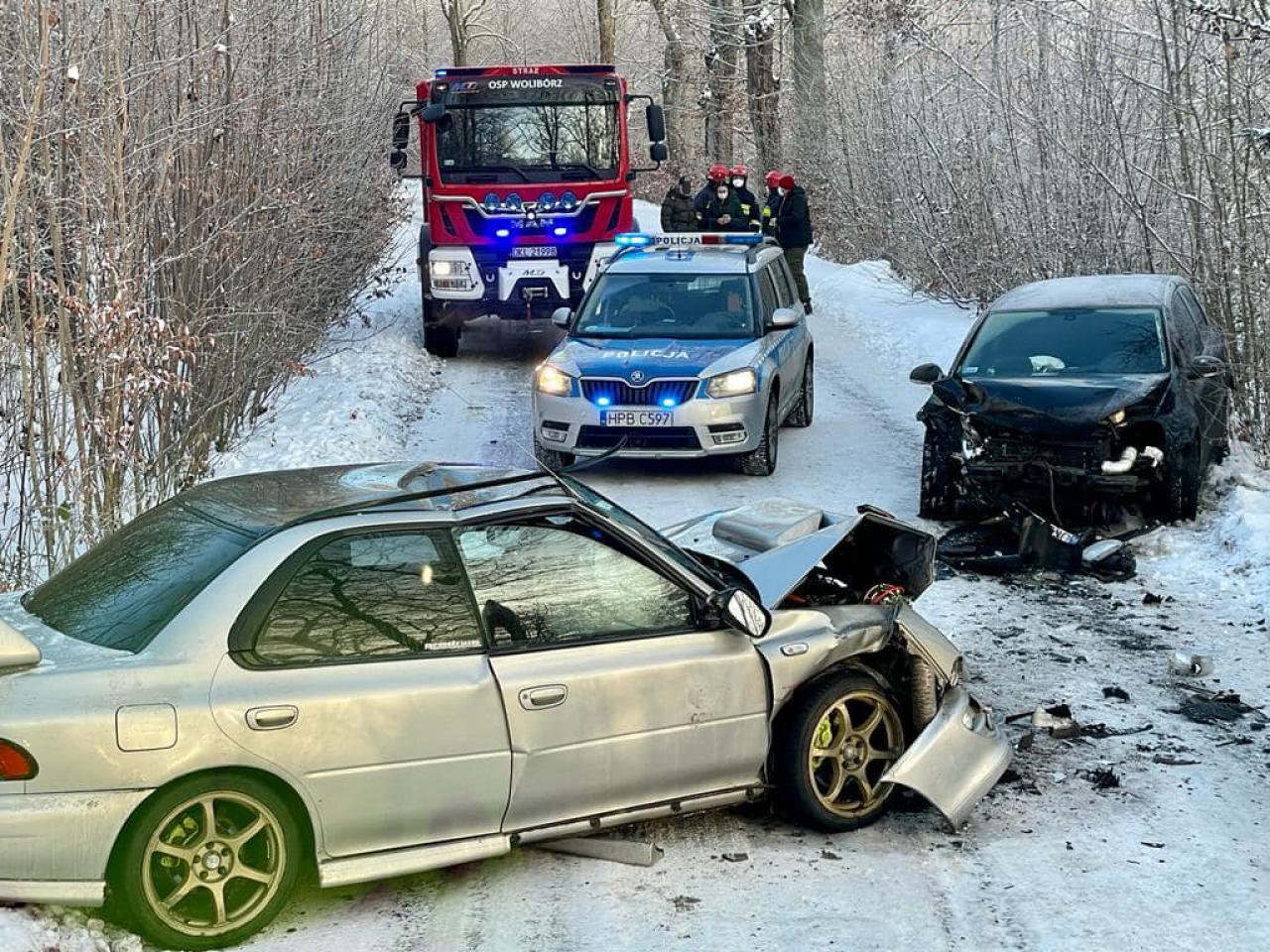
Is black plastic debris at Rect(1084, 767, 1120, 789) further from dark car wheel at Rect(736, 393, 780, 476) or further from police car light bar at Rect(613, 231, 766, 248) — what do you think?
police car light bar at Rect(613, 231, 766, 248)

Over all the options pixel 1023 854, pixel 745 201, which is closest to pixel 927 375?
pixel 1023 854

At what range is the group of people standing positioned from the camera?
769 inches

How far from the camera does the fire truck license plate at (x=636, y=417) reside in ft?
37.7

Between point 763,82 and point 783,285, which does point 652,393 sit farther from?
point 763,82

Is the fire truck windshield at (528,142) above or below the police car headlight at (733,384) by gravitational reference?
above

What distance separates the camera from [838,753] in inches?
216

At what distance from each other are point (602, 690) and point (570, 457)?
7.27 metres

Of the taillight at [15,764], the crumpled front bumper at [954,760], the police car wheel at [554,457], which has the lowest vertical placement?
the crumpled front bumper at [954,760]

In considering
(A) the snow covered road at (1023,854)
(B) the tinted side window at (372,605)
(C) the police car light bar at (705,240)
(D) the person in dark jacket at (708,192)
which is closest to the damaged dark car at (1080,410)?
(A) the snow covered road at (1023,854)

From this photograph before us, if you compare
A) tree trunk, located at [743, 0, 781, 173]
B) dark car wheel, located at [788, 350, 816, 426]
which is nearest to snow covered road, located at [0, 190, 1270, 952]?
dark car wheel, located at [788, 350, 816, 426]

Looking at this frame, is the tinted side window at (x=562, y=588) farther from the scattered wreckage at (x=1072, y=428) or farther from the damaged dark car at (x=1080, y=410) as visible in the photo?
the damaged dark car at (x=1080, y=410)

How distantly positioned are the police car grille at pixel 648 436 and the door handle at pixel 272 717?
713cm

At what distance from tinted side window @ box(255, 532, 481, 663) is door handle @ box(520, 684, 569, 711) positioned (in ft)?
0.78

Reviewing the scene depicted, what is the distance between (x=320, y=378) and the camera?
16.3 metres
